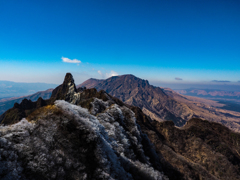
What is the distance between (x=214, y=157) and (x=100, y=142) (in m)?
53.5

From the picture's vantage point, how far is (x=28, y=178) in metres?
7.42

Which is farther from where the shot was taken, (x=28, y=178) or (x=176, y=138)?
(x=176, y=138)

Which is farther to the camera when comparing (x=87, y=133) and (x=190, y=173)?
(x=190, y=173)

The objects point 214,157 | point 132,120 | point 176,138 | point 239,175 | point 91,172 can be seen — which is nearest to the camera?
point 91,172

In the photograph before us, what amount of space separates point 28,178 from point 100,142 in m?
6.06

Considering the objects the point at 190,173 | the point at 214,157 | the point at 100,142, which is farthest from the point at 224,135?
the point at 100,142

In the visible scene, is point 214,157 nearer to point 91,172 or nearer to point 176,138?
point 176,138

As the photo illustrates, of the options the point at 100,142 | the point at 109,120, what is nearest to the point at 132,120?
the point at 109,120

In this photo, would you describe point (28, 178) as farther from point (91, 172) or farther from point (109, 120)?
point (109, 120)

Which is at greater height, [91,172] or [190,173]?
[91,172]

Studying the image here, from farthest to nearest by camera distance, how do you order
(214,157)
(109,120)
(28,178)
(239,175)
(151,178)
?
(214,157) → (239,175) → (109,120) → (151,178) → (28,178)

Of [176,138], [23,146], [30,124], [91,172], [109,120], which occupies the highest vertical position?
[30,124]

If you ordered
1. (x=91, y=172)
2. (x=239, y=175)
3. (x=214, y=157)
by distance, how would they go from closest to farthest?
(x=91, y=172) < (x=239, y=175) < (x=214, y=157)

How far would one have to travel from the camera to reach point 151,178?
48.8ft
